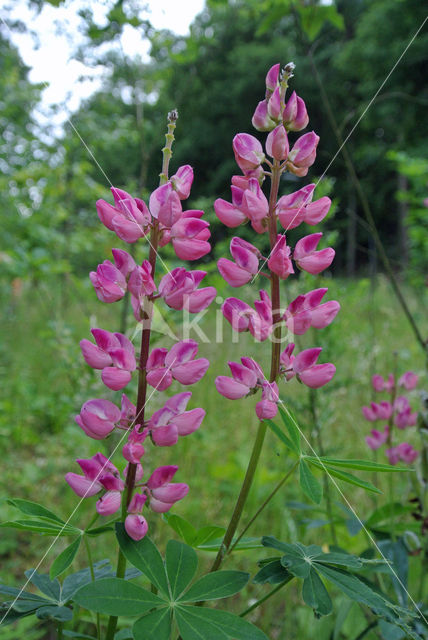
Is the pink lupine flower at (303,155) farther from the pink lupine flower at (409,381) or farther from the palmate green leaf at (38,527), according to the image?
the pink lupine flower at (409,381)

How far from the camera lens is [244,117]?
9180 mm

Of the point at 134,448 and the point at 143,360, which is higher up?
the point at 143,360

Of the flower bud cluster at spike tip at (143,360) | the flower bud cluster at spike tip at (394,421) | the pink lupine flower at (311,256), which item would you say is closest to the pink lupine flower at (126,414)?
the flower bud cluster at spike tip at (143,360)

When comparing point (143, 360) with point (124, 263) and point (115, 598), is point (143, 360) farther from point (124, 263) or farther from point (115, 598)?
point (115, 598)

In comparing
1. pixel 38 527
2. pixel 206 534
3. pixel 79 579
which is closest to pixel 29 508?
pixel 38 527

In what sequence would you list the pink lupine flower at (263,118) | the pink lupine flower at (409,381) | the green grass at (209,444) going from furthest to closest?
1. the green grass at (209,444)
2. the pink lupine flower at (409,381)
3. the pink lupine flower at (263,118)

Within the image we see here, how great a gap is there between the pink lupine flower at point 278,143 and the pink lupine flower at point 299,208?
0.20ft

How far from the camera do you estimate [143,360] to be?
674 mm

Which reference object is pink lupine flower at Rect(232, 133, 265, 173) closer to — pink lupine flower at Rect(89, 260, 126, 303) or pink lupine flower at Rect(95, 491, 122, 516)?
pink lupine flower at Rect(89, 260, 126, 303)

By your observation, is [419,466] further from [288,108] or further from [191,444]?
[191,444]

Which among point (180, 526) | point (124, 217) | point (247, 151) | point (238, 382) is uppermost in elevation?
point (247, 151)

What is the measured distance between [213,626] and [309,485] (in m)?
0.21

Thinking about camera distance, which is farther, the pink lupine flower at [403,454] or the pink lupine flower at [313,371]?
the pink lupine flower at [403,454]

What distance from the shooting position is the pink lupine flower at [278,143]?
70 cm
